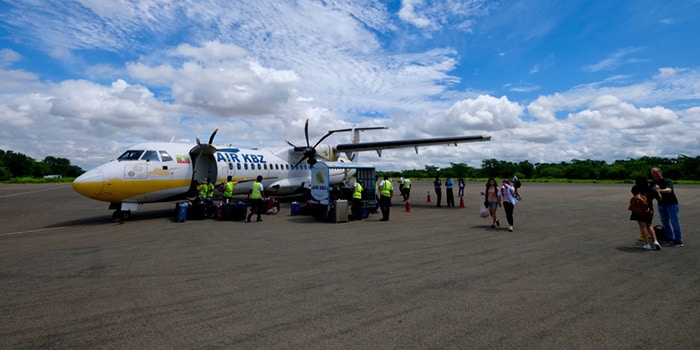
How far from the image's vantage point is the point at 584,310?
14.5ft

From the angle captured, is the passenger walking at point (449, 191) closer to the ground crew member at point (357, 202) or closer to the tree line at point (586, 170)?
the ground crew member at point (357, 202)

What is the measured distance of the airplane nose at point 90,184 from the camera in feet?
37.0

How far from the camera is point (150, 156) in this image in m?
13.4

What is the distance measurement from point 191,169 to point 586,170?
7869cm

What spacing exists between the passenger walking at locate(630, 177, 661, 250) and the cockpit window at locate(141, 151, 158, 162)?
14641 mm

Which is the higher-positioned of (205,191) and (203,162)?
(203,162)

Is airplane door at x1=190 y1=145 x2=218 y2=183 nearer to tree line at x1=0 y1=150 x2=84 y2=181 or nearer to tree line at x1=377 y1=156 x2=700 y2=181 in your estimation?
tree line at x1=377 y1=156 x2=700 y2=181

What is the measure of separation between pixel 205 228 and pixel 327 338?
8.99 meters

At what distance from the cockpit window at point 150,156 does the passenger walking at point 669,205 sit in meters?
15.1

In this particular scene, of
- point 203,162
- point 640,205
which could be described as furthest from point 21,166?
point 640,205

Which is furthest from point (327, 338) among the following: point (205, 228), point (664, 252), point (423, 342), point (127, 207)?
point (127, 207)

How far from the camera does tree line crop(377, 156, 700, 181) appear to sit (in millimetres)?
62969

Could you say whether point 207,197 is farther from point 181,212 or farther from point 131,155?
point 131,155

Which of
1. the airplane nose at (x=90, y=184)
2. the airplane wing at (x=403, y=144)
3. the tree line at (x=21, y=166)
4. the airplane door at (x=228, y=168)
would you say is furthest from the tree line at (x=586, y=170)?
the tree line at (x=21, y=166)
